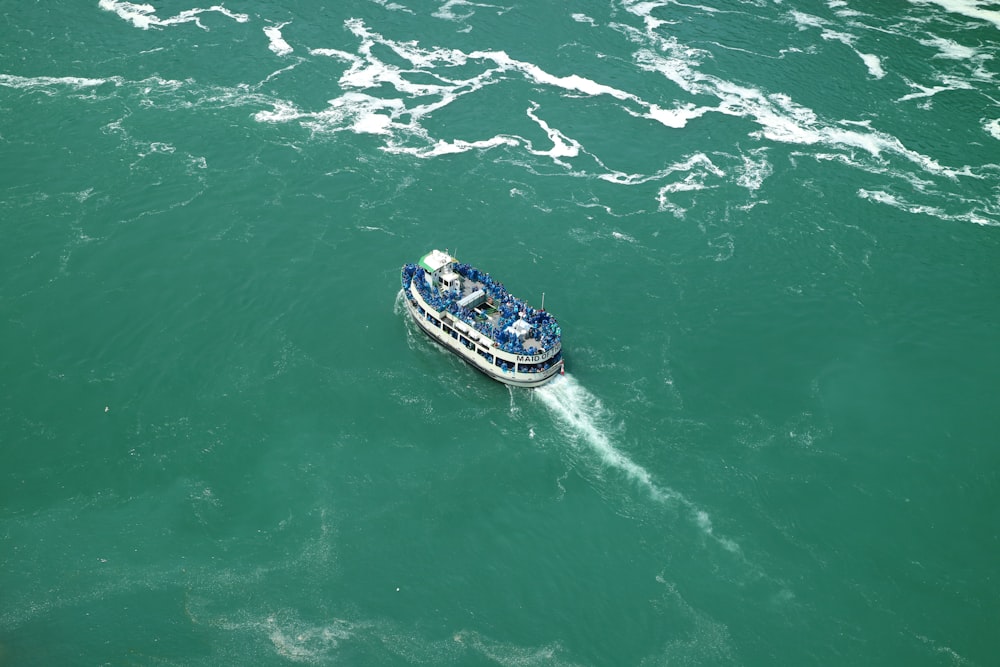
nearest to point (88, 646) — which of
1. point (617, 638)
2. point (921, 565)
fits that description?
point (617, 638)

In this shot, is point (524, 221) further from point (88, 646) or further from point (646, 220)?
point (88, 646)

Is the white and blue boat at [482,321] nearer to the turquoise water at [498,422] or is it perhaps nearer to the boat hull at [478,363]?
the boat hull at [478,363]

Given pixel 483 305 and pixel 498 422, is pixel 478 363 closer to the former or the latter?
pixel 498 422

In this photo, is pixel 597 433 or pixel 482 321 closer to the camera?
pixel 597 433

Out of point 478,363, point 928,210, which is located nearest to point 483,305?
point 478,363

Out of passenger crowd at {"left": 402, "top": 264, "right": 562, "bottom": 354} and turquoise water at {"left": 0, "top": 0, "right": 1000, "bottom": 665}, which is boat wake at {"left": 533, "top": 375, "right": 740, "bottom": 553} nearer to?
turquoise water at {"left": 0, "top": 0, "right": 1000, "bottom": 665}

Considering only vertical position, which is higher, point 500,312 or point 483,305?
point 500,312

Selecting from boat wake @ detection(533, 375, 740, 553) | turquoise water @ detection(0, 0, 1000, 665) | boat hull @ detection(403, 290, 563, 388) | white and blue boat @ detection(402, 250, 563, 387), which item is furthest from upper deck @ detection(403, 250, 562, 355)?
turquoise water @ detection(0, 0, 1000, 665)

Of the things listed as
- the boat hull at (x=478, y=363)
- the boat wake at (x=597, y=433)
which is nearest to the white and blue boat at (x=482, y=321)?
the boat hull at (x=478, y=363)
